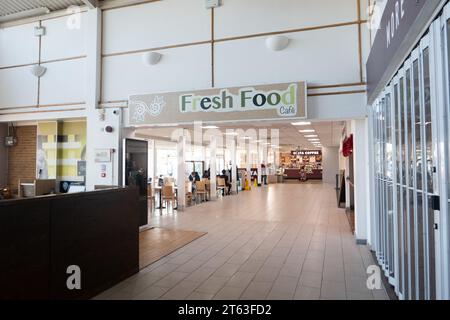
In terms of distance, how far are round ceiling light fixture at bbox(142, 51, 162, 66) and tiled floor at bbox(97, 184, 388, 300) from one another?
342 cm

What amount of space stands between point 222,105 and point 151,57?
1.79 meters

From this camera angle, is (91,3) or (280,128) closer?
(91,3)

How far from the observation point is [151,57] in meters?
5.76

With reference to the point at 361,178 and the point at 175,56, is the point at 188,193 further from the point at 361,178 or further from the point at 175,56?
the point at 361,178

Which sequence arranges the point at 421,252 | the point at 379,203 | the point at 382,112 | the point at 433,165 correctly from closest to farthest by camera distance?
the point at 433,165 < the point at 421,252 < the point at 382,112 < the point at 379,203

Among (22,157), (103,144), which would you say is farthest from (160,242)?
(22,157)

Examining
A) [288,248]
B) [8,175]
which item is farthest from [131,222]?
[8,175]

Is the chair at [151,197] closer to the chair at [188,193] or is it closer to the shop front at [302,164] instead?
the chair at [188,193]

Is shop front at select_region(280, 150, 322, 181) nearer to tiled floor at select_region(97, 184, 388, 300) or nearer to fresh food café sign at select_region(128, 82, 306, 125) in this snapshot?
Answer: tiled floor at select_region(97, 184, 388, 300)

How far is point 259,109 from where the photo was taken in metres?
5.04

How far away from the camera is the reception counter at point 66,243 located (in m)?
2.21

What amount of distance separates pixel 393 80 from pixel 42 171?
734cm

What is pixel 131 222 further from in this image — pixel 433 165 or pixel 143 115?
pixel 433 165

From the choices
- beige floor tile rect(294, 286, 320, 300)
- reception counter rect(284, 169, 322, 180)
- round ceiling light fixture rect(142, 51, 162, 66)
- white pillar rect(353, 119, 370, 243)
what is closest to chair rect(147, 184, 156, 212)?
round ceiling light fixture rect(142, 51, 162, 66)
